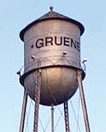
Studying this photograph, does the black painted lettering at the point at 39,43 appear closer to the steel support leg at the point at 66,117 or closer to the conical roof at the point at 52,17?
the conical roof at the point at 52,17

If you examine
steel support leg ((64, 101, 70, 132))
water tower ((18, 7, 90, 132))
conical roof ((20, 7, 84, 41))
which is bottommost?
steel support leg ((64, 101, 70, 132))

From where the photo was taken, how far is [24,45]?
111ft

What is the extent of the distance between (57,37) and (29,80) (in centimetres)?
314

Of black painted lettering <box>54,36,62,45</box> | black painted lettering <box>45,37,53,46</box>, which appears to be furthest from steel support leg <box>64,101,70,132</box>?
black painted lettering <box>45,37,53,46</box>

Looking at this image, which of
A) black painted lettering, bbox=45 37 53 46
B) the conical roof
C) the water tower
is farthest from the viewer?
the conical roof

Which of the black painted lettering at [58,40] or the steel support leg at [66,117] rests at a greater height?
the black painted lettering at [58,40]

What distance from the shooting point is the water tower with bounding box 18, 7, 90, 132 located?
31875 millimetres

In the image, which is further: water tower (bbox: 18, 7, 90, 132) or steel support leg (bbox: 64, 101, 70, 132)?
steel support leg (bbox: 64, 101, 70, 132)

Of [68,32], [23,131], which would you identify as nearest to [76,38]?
[68,32]

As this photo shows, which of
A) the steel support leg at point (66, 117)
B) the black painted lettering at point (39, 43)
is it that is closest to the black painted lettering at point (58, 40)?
the black painted lettering at point (39, 43)

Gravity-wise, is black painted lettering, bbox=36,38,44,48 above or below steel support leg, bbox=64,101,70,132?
above

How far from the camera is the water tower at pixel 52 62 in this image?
31.9m

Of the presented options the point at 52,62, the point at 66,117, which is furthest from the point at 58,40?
the point at 66,117

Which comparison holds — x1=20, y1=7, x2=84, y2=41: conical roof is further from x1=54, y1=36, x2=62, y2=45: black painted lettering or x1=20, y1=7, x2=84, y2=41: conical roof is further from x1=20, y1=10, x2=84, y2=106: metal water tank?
x1=54, y1=36, x2=62, y2=45: black painted lettering
